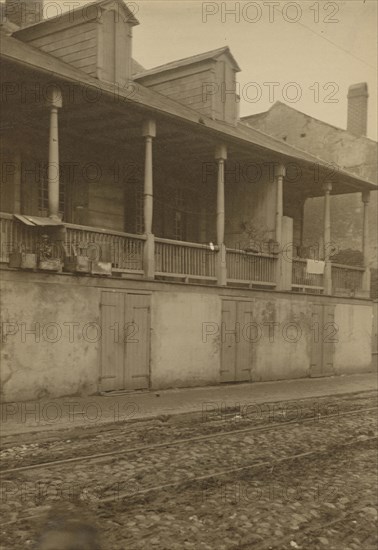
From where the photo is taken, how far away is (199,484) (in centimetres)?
641

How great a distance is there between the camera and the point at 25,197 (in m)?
13.7

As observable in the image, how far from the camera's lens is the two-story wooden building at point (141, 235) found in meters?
11.3

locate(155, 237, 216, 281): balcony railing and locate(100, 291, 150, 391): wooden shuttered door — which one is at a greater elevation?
locate(155, 237, 216, 281): balcony railing

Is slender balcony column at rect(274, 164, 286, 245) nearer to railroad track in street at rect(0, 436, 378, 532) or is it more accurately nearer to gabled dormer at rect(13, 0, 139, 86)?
gabled dormer at rect(13, 0, 139, 86)

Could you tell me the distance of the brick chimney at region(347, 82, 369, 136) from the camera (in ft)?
94.4

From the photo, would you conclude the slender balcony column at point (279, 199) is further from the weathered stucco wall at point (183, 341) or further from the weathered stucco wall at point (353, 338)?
the weathered stucco wall at point (353, 338)

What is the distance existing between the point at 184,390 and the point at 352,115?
2021cm

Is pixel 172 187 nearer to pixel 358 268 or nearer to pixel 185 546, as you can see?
pixel 358 268

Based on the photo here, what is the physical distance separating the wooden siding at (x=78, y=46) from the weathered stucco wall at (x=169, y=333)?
533cm

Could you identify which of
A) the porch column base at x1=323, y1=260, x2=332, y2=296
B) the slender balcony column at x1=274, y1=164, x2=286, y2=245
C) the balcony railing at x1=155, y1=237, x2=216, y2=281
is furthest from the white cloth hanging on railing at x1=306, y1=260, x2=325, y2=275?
the balcony railing at x1=155, y1=237, x2=216, y2=281

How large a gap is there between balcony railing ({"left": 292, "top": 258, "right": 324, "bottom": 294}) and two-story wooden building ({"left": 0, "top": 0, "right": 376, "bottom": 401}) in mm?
72

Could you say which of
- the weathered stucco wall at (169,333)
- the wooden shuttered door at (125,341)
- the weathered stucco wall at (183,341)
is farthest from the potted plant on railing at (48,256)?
the weathered stucco wall at (183,341)

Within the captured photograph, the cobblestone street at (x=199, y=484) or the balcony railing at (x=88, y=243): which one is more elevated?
the balcony railing at (x=88, y=243)

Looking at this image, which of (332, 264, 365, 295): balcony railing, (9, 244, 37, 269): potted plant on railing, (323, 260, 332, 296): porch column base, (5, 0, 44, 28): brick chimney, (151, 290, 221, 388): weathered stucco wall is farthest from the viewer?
(332, 264, 365, 295): balcony railing
